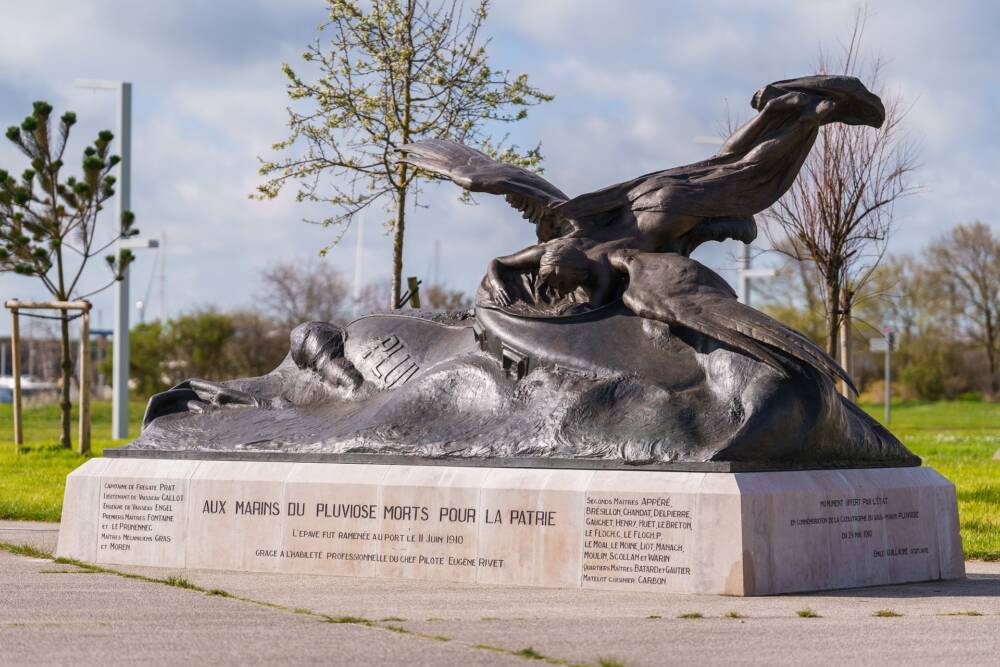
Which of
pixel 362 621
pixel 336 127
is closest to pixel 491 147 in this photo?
pixel 336 127

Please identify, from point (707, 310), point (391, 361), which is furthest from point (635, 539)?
point (391, 361)

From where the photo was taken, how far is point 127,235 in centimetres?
2277

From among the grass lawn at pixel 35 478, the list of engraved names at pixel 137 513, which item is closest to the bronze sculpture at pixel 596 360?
the list of engraved names at pixel 137 513

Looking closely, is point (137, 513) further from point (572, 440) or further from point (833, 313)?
point (833, 313)

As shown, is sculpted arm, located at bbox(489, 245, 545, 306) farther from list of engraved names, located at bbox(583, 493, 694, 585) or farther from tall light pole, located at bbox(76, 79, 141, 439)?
tall light pole, located at bbox(76, 79, 141, 439)

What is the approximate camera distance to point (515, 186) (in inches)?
415

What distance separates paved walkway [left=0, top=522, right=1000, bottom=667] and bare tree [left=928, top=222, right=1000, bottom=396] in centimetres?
5199

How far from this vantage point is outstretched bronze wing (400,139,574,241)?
10.5 meters

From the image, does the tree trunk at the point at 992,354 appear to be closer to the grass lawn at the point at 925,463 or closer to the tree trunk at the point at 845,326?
the grass lawn at the point at 925,463

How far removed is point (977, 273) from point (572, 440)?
53854mm

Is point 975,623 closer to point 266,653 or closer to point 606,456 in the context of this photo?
point 606,456

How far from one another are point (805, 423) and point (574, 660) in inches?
126

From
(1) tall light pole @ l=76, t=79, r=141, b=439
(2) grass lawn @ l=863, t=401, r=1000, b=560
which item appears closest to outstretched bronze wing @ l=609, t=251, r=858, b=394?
(2) grass lawn @ l=863, t=401, r=1000, b=560

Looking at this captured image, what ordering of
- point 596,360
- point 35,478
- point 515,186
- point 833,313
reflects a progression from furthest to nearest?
point 833,313 → point 35,478 → point 515,186 → point 596,360
